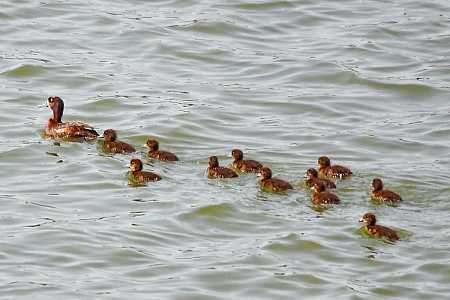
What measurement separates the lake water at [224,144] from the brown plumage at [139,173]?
0.12 meters

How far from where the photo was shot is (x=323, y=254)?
1054cm

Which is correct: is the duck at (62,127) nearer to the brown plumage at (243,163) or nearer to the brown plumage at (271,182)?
the brown plumage at (243,163)

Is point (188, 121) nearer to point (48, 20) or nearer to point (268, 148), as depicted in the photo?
point (268, 148)

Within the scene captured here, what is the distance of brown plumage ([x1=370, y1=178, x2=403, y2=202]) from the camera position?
11.8 m

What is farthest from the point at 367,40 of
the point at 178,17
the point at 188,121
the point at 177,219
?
the point at 177,219

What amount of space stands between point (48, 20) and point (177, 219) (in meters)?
11.5

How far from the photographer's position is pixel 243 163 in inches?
511

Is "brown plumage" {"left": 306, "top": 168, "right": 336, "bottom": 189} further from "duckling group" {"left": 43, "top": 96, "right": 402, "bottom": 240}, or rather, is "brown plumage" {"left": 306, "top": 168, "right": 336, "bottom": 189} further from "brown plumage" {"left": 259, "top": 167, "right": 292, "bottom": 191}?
"brown plumage" {"left": 259, "top": 167, "right": 292, "bottom": 191}

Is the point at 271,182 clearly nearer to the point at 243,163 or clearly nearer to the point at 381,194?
the point at 243,163

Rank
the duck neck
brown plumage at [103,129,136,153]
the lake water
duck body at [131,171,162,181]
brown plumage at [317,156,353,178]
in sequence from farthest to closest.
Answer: the duck neck < brown plumage at [103,129,136,153] < brown plumage at [317,156,353,178] < duck body at [131,171,162,181] < the lake water

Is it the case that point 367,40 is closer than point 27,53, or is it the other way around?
point 27,53

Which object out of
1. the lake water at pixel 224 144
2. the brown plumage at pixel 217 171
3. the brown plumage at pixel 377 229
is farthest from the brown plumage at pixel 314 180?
the brown plumage at pixel 377 229

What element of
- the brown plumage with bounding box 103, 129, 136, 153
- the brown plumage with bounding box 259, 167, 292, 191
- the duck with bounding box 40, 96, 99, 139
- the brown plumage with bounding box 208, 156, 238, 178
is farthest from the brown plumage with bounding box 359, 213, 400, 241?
the duck with bounding box 40, 96, 99, 139

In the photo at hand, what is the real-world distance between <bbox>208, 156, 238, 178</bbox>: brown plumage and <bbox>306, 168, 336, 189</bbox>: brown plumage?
3.31 ft
